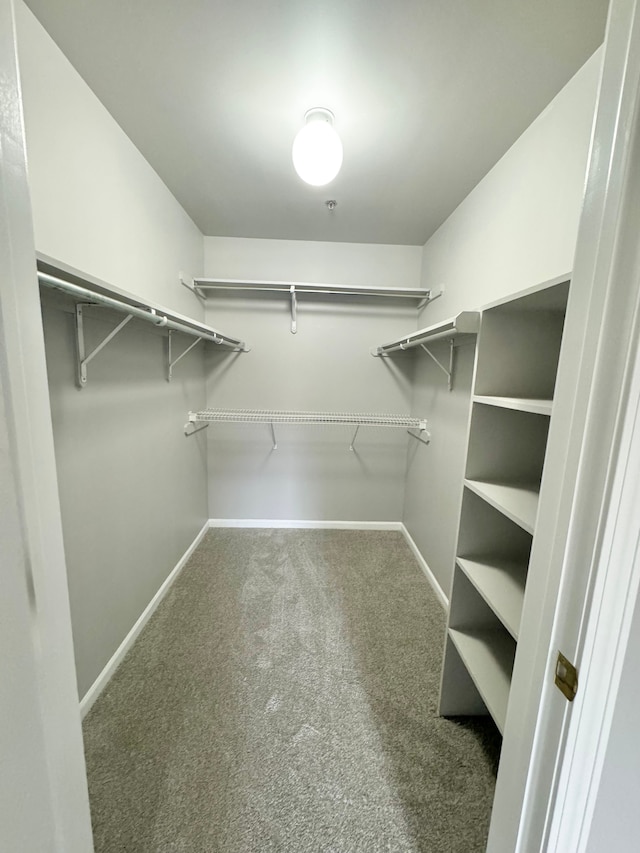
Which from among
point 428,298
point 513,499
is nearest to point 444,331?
point 513,499

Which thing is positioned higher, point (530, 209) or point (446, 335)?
point (530, 209)

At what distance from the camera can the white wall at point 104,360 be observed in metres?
1.09

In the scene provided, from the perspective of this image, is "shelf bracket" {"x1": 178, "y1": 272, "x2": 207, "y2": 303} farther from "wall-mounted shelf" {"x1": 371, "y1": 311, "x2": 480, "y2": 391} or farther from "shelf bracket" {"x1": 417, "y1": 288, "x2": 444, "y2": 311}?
"shelf bracket" {"x1": 417, "y1": 288, "x2": 444, "y2": 311}

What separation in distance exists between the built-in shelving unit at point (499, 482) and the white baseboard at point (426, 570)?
1.86 feet

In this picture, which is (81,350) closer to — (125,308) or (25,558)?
(125,308)

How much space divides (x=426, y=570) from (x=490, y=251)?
205cm

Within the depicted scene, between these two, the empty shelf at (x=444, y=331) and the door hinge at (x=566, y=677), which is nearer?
the door hinge at (x=566, y=677)

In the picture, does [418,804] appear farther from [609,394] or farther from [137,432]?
[137,432]

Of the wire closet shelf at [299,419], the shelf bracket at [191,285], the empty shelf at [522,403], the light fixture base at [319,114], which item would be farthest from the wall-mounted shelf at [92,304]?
the empty shelf at [522,403]

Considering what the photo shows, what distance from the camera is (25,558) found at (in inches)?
17.7

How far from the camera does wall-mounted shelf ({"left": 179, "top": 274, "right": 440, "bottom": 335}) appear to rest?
2215 millimetres

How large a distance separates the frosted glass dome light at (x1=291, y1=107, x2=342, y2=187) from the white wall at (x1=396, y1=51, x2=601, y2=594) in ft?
2.68

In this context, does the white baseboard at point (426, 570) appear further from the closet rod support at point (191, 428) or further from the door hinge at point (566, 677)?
the closet rod support at point (191, 428)

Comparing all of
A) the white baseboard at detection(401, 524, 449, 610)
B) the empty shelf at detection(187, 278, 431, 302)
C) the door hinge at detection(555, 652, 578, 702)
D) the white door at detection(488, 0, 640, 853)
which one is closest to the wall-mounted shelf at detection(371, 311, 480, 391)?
the empty shelf at detection(187, 278, 431, 302)
